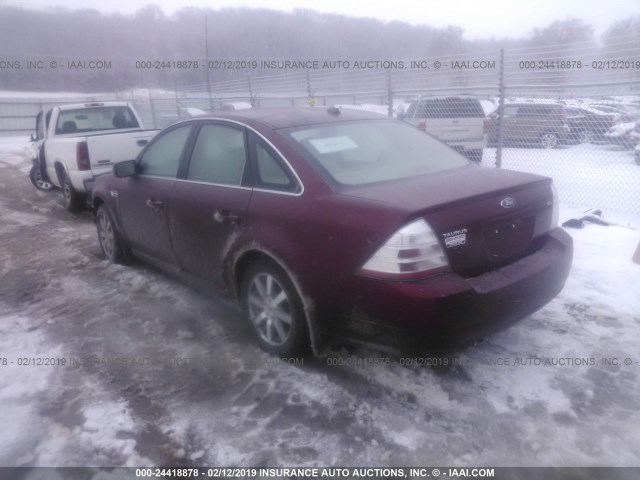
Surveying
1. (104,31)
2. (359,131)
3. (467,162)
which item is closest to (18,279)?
(359,131)

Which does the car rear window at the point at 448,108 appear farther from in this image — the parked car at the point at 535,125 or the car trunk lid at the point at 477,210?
the car trunk lid at the point at 477,210

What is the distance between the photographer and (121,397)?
316cm

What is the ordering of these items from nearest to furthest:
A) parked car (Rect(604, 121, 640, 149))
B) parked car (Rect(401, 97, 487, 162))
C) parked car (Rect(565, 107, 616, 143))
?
parked car (Rect(565, 107, 616, 143)) < parked car (Rect(604, 121, 640, 149)) < parked car (Rect(401, 97, 487, 162))

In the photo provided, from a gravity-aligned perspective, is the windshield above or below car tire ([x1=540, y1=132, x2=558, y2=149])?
above

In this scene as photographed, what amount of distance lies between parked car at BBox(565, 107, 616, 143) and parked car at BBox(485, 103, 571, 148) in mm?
163

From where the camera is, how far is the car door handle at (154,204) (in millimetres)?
4299

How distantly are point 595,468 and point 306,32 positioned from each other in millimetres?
34861

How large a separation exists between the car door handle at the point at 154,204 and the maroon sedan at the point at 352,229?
21mm

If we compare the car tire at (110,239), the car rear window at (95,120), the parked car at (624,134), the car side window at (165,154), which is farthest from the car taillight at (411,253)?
the car rear window at (95,120)

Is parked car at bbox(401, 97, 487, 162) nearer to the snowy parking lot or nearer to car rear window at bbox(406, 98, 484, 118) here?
car rear window at bbox(406, 98, 484, 118)

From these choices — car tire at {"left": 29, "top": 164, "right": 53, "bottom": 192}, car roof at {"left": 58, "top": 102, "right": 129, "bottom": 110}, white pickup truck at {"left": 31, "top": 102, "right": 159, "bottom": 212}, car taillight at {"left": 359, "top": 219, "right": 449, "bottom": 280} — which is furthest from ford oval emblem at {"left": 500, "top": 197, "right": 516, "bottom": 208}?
car tire at {"left": 29, "top": 164, "right": 53, "bottom": 192}

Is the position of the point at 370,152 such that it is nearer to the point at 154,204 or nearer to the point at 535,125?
the point at 154,204

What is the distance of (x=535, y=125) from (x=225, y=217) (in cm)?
928

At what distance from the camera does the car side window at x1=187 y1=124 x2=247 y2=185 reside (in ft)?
12.0
